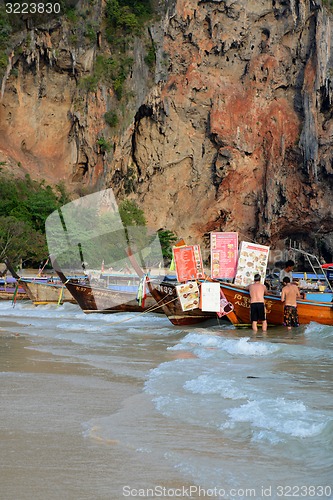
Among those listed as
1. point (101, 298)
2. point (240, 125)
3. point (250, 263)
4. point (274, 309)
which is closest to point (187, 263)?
point (250, 263)

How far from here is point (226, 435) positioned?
449 centimetres

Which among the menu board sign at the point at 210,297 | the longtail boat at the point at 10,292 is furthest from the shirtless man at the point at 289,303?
the longtail boat at the point at 10,292

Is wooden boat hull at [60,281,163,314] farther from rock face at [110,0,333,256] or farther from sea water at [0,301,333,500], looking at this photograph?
rock face at [110,0,333,256]

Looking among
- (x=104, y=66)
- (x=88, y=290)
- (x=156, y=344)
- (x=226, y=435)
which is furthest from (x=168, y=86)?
(x=226, y=435)

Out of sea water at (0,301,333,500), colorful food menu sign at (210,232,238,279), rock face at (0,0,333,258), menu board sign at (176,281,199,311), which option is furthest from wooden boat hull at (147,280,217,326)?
A: rock face at (0,0,333,258)

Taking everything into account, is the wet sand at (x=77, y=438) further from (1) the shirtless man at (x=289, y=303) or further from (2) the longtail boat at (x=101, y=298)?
(2) the longtail boat at (x=101, y=298)

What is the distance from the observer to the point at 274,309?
13.1 m

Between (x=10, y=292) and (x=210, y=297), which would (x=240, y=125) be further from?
(x=210, y=297)

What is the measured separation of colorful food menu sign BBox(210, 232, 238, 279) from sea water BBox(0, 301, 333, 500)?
3.94 meters

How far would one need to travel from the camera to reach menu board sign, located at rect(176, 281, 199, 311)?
13445mm

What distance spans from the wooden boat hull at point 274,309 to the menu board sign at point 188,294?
2.04 ft

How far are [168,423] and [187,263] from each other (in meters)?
9.00

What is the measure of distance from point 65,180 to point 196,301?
2300cm

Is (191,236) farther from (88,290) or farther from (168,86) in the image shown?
(88,290)
